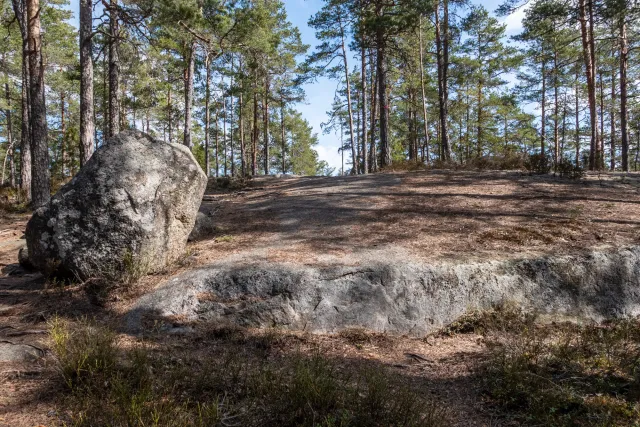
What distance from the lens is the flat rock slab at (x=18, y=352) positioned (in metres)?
3.37

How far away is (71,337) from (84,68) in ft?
33.2

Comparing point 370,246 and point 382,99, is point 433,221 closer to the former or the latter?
point 370,246

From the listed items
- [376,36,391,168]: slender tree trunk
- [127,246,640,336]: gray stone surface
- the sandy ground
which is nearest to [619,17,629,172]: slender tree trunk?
the sandy ground

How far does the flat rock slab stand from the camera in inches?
133

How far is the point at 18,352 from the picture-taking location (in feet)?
11.4

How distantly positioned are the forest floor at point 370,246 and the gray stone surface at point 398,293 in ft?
0.86

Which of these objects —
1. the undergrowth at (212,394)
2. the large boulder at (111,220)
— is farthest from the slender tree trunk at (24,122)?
the undergrowth at (212,394)

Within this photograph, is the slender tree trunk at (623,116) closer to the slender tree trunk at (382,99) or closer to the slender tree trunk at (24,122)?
the slender tree trunk at (382,99)

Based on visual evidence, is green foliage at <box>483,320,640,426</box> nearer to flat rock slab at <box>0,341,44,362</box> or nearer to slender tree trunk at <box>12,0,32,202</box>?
flat rock slab at <box>0,341,44,362</box>

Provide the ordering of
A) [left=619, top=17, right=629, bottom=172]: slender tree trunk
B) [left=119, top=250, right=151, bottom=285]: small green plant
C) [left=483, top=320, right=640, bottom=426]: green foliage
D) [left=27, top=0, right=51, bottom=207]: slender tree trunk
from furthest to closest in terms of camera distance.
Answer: [left=619, top=17, right=629, bottom=172]: slender tree trunk < [left=27, top=0, right=51, bottom=207]: slender tree trunk < [left=119, top=250, right=151, bottom=285]: small green plant < [left=483, top=320, right=640, bottom=426]: green foliage

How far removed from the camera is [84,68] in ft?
Answer: 34.4

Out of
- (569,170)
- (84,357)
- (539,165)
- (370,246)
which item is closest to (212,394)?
(84,357)

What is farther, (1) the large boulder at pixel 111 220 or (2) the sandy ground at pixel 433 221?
(2) the sandy ground at pixel 433 221

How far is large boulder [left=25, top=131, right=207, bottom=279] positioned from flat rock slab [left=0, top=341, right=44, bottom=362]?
60.9 inches
